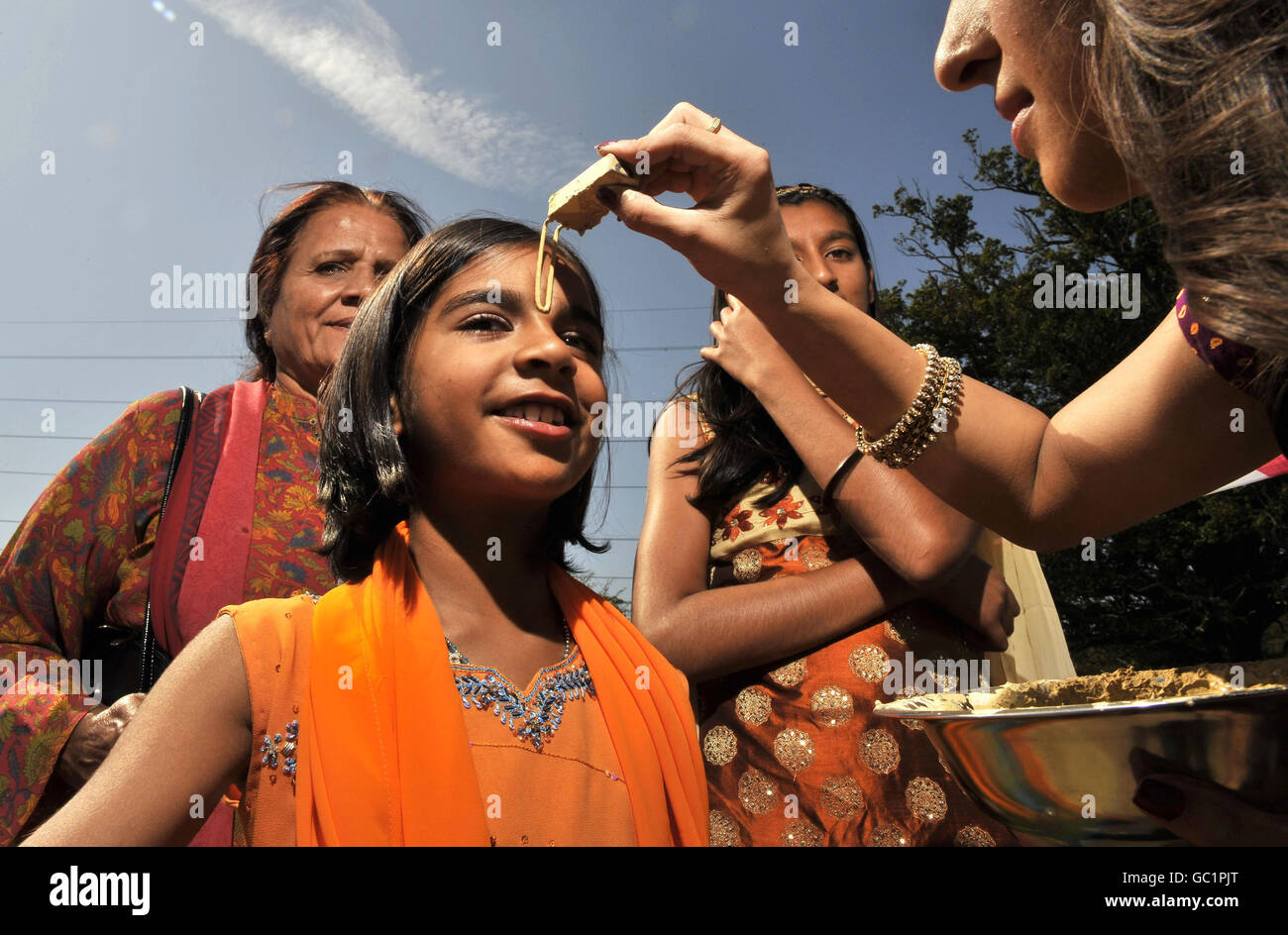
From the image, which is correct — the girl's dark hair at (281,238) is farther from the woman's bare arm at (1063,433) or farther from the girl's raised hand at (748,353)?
the woman's bare arm at (1063,433)

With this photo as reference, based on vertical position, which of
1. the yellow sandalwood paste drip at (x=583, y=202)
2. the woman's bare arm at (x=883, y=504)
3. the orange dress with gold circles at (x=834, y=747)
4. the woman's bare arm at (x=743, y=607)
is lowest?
the orange dress with gold circles at (x=834, y=747)

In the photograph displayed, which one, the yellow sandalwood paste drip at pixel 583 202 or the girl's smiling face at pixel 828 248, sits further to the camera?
the girl's smiling face at pixel 828 248

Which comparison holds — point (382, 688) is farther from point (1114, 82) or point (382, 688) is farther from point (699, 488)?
point (1114, 82)

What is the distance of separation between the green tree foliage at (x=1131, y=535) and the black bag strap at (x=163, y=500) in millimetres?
13773

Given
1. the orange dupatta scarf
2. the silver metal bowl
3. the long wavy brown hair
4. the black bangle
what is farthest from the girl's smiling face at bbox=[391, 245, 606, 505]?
the long wavy brown hair

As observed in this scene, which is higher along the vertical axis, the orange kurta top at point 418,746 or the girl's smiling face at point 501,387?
the girl's smiling face at point 501,387

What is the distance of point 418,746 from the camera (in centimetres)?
173

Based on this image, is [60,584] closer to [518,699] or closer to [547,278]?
[518,699]

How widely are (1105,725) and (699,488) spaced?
142cm

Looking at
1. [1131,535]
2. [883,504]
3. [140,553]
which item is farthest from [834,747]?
[1131,535]

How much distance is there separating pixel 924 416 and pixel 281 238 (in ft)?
7.95

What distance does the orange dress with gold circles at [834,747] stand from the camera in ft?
7.11

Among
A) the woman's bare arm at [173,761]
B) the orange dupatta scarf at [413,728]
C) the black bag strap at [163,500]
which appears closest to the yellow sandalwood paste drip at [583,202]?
the orange dupatta scarf at [413,728]
